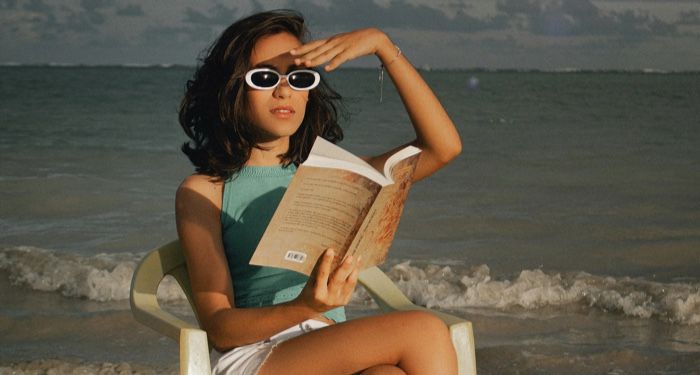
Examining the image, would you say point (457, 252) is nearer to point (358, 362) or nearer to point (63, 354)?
point (63, 354)

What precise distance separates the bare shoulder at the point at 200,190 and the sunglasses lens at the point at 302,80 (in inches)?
14.4

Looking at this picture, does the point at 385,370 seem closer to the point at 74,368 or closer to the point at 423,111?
the point at 423,111

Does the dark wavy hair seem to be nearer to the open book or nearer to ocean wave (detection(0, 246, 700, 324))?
the open book

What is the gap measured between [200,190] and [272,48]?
0.41 m

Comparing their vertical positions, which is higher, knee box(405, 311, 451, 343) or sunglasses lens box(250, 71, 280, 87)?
sunglasses lens box(250, 71, 280, 87)

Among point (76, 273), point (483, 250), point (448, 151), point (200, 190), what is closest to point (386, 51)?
point (448, 151)

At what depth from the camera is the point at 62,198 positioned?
9.49 metres

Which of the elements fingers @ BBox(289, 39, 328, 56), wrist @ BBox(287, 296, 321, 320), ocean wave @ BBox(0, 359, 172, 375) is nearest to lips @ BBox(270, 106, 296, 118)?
fingers @ BBox(289, 39, 328, 56)

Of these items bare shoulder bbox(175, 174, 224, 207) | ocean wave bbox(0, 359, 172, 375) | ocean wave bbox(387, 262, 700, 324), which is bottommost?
ocean wave bbox(0, 359, 172, 375)

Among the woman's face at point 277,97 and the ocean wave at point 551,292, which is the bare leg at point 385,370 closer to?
the woman's face at point 277,97

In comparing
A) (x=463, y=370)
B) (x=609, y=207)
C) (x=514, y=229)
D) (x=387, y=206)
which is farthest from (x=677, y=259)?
(x=387, y=206)

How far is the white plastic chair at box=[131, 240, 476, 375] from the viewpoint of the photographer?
254 centimetres

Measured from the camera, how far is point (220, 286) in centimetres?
261

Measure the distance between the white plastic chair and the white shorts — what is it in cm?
4
